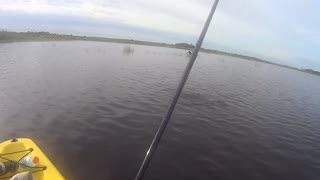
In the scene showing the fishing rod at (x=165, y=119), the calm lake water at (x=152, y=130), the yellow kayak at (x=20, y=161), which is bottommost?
the calm lake water at (x=152, y=130)

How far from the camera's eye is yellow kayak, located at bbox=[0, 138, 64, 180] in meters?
9.46

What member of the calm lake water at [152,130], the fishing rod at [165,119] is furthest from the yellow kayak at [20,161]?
the fishing rod at [165,119]

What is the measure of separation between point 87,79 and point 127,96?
28.0 ft

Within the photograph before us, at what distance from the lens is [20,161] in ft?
32.8

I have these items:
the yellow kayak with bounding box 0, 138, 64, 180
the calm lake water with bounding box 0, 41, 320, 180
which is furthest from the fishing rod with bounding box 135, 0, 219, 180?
the calm lake water with bounding box 0, 41, 320, 180

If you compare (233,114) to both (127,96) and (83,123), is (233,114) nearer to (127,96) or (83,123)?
(127,96)

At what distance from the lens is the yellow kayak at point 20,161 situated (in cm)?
946

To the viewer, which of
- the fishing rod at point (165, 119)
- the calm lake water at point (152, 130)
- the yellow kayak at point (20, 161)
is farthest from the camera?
the calm lake water at point (152, 130)

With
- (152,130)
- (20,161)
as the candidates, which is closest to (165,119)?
(20,161)

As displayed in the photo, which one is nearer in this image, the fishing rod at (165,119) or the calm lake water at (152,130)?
the fishing rod at (165,119)

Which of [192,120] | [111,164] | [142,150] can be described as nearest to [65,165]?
[111,164]

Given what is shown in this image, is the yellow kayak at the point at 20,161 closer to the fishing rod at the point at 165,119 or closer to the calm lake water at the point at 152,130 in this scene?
the calm lake water at the point at 152,130

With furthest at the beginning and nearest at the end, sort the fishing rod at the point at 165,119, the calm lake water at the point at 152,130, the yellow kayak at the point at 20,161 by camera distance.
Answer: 1. the calm lake water at the point at 152,130
2. the yellow kayak at the point at 20,161
3. the fishing rod at the point at 165,119

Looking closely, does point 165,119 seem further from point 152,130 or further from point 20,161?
point 152,130
